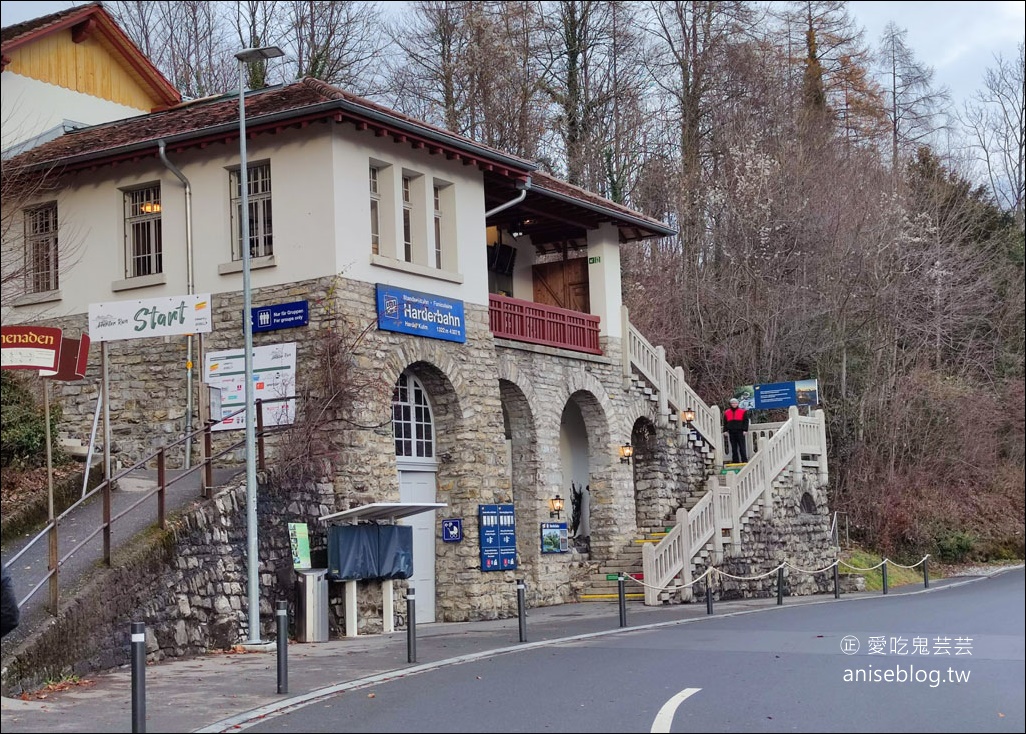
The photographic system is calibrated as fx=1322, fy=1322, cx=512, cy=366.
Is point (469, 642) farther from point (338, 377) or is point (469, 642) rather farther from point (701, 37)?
point (701, 37)

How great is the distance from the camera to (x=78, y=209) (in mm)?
24000

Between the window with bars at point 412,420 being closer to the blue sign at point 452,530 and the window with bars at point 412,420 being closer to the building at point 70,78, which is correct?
the blue sign at point 452,530

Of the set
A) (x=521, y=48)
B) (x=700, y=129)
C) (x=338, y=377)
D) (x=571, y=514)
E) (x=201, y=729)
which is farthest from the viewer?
(x=700, y=129)

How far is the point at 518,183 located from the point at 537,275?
5416mm

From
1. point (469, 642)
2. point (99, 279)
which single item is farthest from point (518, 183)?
point (469, 642)

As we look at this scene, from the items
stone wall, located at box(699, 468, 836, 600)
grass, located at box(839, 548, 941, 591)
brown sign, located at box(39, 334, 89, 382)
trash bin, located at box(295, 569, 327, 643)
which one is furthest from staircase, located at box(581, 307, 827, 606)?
brown sign, located at box(39, 334, 89, 382)

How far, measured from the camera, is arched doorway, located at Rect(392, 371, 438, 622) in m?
23.5

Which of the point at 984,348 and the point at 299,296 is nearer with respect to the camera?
the point at 299,296

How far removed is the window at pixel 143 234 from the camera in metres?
23.4

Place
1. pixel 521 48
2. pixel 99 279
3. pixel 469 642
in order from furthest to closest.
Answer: pixel 521 48, pixel 99 279, pixel 469 642

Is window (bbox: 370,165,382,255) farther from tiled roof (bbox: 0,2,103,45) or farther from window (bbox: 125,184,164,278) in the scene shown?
tiled roof (bbox: 0,2,103,45)

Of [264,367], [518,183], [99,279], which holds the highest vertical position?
[518,183]

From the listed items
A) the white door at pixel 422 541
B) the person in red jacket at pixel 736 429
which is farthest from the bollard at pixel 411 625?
the person in red jacket at pixel 736 429

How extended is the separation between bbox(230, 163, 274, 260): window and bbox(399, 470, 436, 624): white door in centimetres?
466
